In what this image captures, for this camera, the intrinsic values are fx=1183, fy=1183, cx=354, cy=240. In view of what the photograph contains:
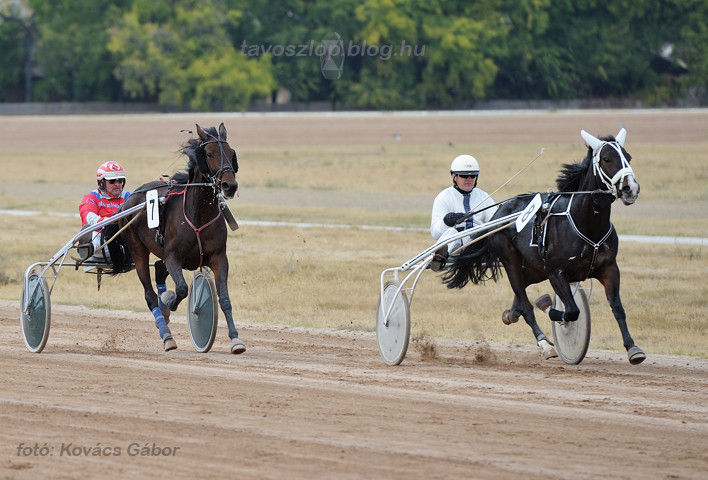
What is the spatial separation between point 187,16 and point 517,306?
53.2 m

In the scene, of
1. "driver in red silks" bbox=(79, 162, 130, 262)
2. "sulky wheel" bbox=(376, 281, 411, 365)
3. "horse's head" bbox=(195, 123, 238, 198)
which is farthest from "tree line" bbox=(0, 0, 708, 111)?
"sulky wheel" bbox=(376, 281, 411, 365)

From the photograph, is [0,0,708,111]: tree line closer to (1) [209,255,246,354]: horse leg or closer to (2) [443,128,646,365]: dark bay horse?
(1) [209,255,246,354]: horse leg

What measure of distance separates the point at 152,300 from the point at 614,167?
158 inches

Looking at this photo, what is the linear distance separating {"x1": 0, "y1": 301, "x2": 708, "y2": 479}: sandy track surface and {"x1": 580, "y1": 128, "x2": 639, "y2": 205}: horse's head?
127cm

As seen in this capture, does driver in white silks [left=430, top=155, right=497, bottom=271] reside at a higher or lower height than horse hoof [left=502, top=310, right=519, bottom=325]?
higher

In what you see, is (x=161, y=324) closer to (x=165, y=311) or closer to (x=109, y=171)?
(x=165, y=311)

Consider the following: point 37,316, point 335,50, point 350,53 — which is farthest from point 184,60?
point 37,316

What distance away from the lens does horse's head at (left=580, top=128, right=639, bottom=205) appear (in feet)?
25.6

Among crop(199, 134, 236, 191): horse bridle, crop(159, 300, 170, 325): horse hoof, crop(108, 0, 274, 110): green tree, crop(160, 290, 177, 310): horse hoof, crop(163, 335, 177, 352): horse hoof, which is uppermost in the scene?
crop(108, 0, 274, 110): green tree

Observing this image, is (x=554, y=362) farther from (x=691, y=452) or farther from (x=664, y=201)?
(x=664, y=201)

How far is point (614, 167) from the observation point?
805cm

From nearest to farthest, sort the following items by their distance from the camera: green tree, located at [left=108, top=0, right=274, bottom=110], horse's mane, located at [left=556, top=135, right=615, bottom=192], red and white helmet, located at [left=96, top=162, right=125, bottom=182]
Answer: horse's mane, located at [left=556, top=135, right=615, bottom=192]
red and white helmet, located at [left=96, top=162, right=125, bottom=182]
green tree, located at [left=108, top=0, right=274, bottom=110]

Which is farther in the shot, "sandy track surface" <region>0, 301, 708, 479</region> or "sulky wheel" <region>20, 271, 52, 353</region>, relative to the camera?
"sulky wheel" <region>20, 271, 52, 353</region>

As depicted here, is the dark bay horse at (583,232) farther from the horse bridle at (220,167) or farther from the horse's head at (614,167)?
the horse bridle at (220,167)
